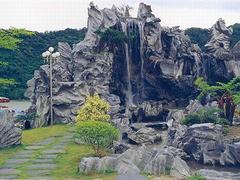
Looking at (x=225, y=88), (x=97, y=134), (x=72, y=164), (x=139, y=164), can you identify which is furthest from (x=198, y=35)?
(x=139, y=164)

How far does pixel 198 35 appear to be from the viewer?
6175cm

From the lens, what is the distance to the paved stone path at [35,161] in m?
14.4

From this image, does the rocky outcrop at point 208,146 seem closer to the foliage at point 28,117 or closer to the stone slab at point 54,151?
the stone slab at point 54,151

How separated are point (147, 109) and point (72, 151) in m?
12.1

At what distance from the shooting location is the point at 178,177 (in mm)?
13523

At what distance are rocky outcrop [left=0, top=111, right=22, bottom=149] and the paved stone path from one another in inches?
25.7

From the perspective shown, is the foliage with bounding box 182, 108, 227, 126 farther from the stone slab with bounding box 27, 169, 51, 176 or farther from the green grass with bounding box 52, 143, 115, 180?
the stone slab with bounding box 27, 169, 51, 176

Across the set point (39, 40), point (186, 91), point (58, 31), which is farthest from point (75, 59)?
point (58, 31)

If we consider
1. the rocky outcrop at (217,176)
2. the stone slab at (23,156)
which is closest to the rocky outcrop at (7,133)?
the stone slab at (23,156)

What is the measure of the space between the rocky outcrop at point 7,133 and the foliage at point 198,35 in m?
42.9

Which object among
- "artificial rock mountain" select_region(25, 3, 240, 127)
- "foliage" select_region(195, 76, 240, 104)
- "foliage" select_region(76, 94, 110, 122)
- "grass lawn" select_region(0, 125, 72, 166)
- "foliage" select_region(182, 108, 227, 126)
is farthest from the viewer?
"artificial rock mountain" select_region(25, 3, 240, 127)

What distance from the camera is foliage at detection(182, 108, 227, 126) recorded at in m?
22.0

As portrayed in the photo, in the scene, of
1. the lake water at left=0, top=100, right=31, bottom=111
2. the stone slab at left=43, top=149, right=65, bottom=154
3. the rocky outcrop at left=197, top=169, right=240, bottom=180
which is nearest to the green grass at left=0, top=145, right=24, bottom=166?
the stone slab at left=43, top=149, right=65, bottom=154

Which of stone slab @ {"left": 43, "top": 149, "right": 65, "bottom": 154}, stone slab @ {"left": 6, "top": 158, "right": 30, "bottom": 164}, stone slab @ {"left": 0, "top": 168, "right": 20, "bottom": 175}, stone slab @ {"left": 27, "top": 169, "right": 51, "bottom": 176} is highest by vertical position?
stone slab @ {"left": 43, "top": 149, "right": 65, "bottom": 154}
